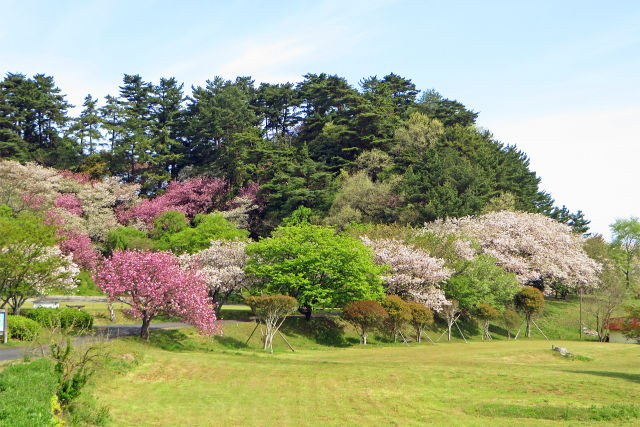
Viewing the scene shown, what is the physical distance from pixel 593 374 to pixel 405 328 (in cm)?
2052

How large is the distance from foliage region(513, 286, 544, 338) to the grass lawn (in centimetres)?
2247

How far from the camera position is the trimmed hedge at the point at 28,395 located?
1085 centimetres

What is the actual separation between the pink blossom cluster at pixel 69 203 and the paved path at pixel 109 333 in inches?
1306

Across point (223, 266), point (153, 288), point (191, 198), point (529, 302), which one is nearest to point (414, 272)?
point (529, 302)

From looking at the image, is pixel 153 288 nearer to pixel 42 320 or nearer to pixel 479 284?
pixel 42 320

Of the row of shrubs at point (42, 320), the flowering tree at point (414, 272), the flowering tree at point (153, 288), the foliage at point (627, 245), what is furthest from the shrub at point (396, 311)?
the foliage at point (627, 245)

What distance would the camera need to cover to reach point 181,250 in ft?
175

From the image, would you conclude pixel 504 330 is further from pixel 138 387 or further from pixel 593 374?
pixel 138 387

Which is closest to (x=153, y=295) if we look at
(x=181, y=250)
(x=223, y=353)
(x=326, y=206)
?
(x=223, y=353)

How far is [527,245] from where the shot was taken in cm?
6600

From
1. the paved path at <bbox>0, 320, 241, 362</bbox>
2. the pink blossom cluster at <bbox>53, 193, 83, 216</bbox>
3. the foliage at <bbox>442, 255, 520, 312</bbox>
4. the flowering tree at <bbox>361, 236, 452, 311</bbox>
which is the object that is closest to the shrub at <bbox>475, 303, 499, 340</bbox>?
the foliage at <bbox>442, 255, 520, 312</bbox>

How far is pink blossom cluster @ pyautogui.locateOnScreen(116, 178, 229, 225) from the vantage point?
73.5m

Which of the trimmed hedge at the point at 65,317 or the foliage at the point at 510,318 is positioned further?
the foliage at the point at 510,318

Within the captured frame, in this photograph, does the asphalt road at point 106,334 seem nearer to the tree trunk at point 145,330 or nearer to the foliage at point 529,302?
the tree trunk at point 145,330
